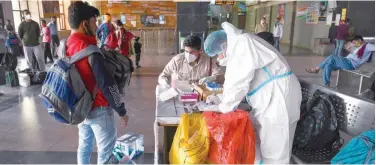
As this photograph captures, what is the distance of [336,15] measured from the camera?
32.0 feet

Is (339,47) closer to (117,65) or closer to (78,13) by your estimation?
(117,65)

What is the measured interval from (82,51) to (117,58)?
0.76ft

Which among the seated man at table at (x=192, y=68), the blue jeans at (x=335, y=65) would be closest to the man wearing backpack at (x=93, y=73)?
the seated man at table at (x=192, y=68)

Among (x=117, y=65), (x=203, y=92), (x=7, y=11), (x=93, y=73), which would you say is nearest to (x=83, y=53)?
(x=93, y=73)

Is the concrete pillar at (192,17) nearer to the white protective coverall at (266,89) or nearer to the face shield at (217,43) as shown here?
the face shield at (217,43)

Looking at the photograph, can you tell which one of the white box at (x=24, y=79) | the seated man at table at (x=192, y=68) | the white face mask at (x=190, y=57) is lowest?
the white box at (x=24, y=79)

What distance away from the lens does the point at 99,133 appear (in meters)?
1.80

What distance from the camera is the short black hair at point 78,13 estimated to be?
5.19ft

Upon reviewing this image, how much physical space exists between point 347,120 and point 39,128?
10.1 ft

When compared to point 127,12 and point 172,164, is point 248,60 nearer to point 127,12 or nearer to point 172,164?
point 172,164

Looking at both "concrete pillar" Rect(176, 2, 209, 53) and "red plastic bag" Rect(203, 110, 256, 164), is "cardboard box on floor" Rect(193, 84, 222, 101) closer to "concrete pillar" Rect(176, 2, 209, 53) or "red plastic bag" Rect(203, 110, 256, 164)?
"red plastic bag" Rect(203, 110, 256, 164)

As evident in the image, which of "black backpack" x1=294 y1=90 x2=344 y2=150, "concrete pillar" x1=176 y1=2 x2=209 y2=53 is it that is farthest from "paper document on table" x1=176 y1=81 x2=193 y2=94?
"concrete pillar" x1=176 y1=2 x2=209 y2=53

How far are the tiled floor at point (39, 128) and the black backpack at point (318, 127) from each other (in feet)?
Result: 4.47

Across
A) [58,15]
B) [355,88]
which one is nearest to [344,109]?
[355,88]
